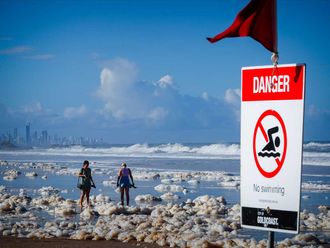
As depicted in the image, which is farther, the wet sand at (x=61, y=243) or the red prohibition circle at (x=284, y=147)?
the wet sand at (x=61, y=243)

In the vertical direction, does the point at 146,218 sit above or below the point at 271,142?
below

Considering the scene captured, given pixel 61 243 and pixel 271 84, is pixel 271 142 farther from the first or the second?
pixel 61 243

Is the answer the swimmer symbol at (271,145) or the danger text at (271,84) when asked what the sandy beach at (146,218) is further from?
the danger text at (271,84)

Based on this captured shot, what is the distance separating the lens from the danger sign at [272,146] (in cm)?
356

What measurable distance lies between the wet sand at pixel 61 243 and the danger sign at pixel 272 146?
5926 mm

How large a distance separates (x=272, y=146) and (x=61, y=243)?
22.1ft

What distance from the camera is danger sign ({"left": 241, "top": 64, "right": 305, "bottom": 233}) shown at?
3.56 metres

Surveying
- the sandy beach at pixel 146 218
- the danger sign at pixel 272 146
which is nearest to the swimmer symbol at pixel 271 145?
the danger sign at pixel 272 146

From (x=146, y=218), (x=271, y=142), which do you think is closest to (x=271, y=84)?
(x=271, y=142)

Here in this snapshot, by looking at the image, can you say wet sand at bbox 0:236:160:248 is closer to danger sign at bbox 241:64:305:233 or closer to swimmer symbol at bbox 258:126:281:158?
danger sign at bbox 241:64:305:233

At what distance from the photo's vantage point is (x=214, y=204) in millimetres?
17359

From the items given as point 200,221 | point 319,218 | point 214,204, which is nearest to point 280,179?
point 200,221

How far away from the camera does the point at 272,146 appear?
3.63m

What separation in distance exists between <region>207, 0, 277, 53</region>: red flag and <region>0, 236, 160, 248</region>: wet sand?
20.8 feet
